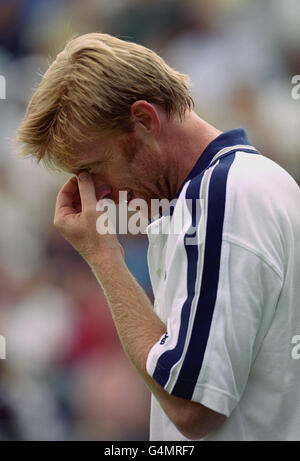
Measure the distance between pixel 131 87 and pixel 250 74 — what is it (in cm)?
148

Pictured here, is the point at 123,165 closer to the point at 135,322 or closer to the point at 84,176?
the point at 84,176

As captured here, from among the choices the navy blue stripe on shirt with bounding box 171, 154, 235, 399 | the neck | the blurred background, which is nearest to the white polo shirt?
the navy blue stripe on shirt with bounding box 171, 154, 235, 399

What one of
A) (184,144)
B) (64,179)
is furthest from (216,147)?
(64,179)

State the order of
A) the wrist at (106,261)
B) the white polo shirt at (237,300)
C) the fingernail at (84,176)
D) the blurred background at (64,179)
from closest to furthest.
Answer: the white polo shirt at (237,300) < the wrist at (106,261) < the fingernail at (84,176) < the blurred background at (64,179)

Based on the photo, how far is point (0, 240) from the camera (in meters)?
2.31

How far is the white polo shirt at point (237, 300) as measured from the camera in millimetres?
751

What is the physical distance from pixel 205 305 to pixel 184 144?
331 mm

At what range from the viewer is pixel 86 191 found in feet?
3.23

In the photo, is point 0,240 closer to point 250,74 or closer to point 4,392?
point 4,392

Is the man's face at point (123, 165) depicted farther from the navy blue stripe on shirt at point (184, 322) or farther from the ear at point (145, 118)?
the navy blue stripe on shirt at point (184, 322)

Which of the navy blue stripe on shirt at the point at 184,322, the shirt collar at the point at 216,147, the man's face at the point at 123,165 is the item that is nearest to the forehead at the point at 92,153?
the man's face at the point at 123,165

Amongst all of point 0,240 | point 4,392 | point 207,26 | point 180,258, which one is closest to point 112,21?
point 207,26

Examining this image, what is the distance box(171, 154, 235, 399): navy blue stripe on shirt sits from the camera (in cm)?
75

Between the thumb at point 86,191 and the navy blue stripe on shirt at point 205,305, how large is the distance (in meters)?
0.26
